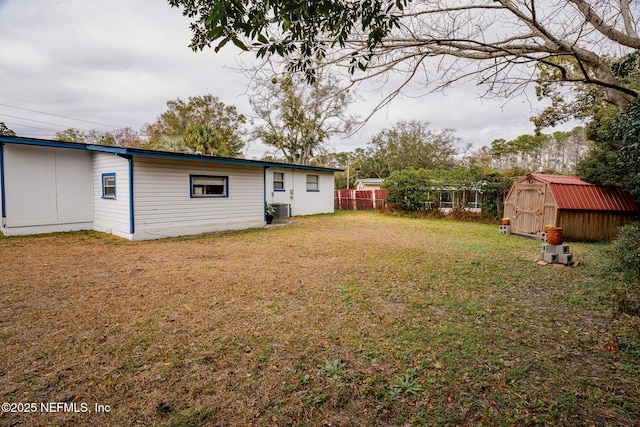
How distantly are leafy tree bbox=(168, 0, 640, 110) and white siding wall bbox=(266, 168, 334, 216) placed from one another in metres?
11.7

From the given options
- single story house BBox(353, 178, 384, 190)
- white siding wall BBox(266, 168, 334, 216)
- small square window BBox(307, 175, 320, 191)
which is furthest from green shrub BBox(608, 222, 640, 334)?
single story house BBox(353, 178, 384, 190)

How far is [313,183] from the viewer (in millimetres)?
17891

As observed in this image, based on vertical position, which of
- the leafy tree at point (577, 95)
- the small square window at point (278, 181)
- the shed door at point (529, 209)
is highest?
the leafy tree at point (577, 95)

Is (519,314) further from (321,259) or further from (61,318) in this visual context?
(61,318)

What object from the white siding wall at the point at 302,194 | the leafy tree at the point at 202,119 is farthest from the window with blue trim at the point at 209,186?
the leafy tree at the point at 202,119

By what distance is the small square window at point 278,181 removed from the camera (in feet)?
51.0

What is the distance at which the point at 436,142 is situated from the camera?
29875 mm

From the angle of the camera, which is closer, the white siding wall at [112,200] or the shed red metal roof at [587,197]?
the white siding wall at [112,200]

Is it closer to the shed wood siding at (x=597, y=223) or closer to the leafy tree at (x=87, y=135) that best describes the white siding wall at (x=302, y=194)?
the shed wood siding at (x=597, y=223)

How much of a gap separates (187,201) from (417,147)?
1006 inches

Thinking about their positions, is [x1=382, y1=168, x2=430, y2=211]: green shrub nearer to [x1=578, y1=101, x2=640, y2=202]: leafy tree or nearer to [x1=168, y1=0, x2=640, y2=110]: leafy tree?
[x1=578, y1=101, x2=640, y2=202]: leafy tree

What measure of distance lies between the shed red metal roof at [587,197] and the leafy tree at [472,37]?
652 centimetres

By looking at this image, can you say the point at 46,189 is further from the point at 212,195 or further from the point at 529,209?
the point at 529,209

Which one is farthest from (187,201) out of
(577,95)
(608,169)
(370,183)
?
(370,183)
